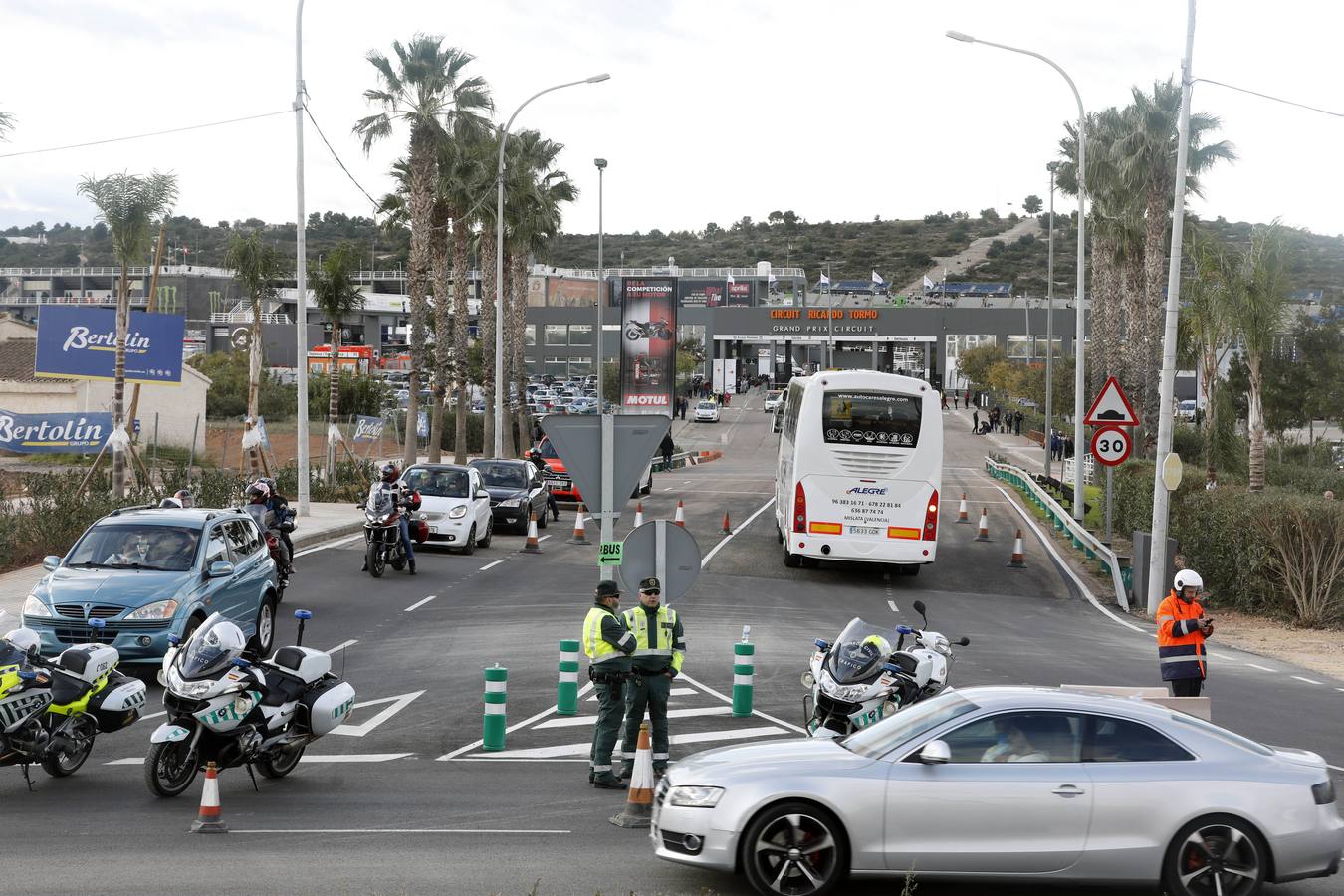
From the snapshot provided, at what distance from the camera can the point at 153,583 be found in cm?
1428

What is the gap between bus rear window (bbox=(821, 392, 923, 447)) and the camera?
961 inches

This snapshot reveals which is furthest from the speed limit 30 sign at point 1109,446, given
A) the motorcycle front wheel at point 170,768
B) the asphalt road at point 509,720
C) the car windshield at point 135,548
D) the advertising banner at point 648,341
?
the advertising banner at point 648,341

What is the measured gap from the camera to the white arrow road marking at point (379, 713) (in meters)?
12.8

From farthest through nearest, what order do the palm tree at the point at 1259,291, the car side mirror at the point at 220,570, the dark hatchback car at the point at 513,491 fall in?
the palm tree at the point at 1259,291 → the dark hatchback car at the point at 513,491 → the car side mirror at the point at 220,570

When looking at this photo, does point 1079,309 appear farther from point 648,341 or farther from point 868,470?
point 648,341

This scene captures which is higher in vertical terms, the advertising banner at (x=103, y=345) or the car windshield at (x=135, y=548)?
the advertising banner at (x=103, y=345)

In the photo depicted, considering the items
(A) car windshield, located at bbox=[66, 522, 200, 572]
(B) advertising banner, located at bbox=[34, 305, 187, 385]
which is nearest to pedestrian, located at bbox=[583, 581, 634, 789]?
(A) car windshield, located at bbox=[66, 522, 200, 572]

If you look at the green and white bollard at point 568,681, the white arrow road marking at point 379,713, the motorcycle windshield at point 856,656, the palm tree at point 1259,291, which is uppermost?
the palm tree at point 1259,291

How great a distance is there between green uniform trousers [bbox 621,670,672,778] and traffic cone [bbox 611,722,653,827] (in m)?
0.50

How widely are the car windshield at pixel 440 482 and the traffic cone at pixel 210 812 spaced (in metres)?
18.6

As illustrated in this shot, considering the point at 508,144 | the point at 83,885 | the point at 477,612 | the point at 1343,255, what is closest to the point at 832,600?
the point at 477,612

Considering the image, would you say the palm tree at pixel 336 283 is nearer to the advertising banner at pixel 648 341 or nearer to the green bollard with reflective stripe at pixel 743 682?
the advertising banner at pixel 648 341

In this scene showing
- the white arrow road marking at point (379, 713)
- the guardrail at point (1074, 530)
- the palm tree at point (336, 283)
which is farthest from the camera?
the palm tree at point (336, 283)

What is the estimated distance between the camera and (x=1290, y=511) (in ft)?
73.9
